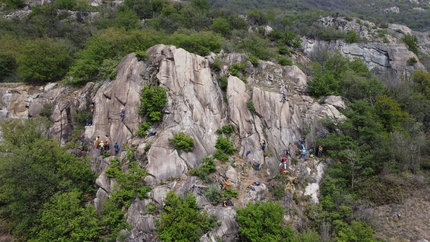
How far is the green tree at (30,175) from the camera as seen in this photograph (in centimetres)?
1714

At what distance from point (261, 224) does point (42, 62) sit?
1110 inches

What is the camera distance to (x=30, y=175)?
17484mm

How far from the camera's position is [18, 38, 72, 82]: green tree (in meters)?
26.9

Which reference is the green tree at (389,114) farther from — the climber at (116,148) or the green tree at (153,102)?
the climber at (116,148)

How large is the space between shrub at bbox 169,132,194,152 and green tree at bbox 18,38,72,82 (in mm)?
17998

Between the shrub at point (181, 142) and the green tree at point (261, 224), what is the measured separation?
651 cm

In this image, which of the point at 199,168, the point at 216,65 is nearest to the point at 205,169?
the point at 199,168

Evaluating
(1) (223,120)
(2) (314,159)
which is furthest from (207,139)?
(2) (314,159)

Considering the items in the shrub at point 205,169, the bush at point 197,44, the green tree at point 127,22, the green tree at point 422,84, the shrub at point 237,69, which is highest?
the bush at point 197,44

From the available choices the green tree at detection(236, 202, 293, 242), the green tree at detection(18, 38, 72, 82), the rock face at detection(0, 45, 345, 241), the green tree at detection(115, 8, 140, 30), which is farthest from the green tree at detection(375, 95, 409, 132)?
the green tree at detection(115, 8, 140, 30)

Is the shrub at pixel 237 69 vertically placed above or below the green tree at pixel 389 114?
above

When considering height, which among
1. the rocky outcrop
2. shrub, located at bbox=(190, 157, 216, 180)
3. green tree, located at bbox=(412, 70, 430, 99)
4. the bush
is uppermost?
the bush

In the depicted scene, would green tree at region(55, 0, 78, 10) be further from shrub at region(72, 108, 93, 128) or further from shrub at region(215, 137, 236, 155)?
shrub at region(215, 137, 236, 155)

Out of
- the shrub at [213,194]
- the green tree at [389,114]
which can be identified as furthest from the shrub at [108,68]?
the green tree at [389,114]
